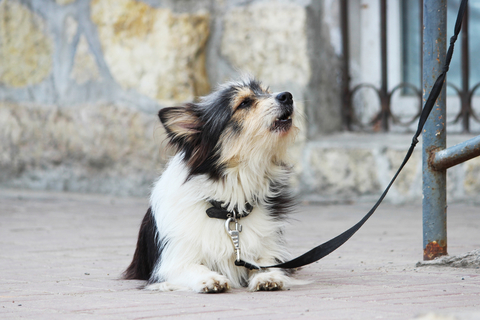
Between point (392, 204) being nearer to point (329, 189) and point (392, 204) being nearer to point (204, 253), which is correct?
point (329, 189)

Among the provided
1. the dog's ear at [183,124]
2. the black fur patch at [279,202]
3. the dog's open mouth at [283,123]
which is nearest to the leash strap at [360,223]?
the black fur patch at [279,202]

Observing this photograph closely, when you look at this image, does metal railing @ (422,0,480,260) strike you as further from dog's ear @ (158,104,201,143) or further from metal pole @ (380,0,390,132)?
metal pole @ (380,0,390,132)

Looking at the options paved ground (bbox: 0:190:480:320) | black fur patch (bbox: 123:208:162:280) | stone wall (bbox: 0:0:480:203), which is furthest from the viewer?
stone wall (bbox: 0:0:480:203)

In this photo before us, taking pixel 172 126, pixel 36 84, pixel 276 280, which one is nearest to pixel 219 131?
pixel 172 126

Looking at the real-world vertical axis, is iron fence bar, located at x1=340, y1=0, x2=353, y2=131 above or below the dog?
above

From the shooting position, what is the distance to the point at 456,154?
144 inches

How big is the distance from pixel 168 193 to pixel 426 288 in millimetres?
1458

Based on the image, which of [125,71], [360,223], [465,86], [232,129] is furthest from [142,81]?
[360,223]

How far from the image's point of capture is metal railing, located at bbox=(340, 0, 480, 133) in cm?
689

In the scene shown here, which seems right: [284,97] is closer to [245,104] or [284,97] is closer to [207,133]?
[245,104]

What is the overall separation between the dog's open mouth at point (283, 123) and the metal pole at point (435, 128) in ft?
2.53

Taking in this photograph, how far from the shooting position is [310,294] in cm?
318

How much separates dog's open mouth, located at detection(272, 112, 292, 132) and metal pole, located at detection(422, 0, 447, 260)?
2.53 ft

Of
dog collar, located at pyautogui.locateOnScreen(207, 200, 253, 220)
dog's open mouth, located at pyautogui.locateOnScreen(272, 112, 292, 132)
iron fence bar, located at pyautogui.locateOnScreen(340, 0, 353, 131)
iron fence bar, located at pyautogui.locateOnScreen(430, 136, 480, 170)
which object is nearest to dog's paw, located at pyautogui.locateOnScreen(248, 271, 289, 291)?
dog collar, located at pyautogui.locateOnScreen(207, 200, 253, 220)
